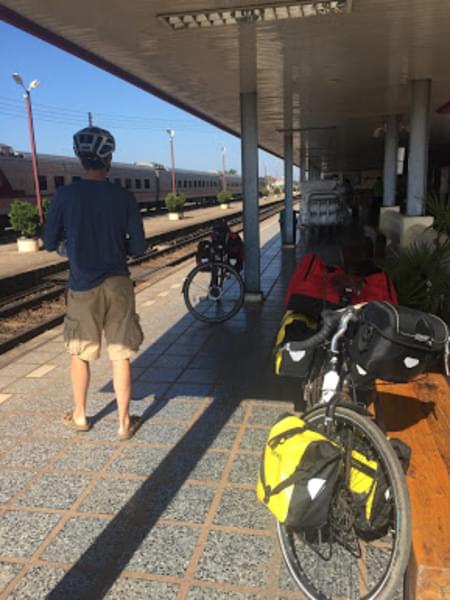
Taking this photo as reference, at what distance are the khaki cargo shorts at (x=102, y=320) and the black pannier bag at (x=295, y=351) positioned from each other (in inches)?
39.9

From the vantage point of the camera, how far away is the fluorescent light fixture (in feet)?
14.7

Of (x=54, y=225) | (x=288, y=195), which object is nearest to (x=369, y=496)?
(x=54, y=225)

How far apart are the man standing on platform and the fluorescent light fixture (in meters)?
2.22

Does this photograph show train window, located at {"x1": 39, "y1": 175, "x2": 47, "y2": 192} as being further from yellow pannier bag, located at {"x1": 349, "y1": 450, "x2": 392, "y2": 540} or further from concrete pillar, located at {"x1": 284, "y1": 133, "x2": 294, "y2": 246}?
yellow pannier bag, located at {"x1": 349, "y1": 450, "x2": 392, "y2": 540}

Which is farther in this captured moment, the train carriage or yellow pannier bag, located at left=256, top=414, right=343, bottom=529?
the train carriage

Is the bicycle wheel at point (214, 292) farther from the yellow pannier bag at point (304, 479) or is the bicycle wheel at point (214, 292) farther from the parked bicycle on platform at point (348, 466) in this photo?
the yellow pannier bag at point (304, 479)

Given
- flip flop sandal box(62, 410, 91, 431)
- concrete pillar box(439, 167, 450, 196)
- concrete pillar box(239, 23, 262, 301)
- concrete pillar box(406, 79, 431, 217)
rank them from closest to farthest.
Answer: flip flop sandal box(62, 410, 91, 431), concrete pillar box(239, 23, 262, 301), concrete pillar box(406, 79, 431, 217), concrete pillar box(439, 167, 450, 196)

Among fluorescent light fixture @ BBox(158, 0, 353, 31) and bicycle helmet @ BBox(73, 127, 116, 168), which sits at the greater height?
fluorescent light fixture @ BBox(158, 0, 353, 31)

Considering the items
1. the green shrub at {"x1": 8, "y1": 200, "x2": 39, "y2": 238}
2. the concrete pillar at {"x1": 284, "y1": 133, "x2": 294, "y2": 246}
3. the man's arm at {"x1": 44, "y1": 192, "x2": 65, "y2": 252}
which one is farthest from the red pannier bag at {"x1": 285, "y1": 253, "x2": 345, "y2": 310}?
the green shrub at {"x1": 8, "y1": 200, "x2": 39, "y2": 238}

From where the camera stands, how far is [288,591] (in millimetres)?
2133

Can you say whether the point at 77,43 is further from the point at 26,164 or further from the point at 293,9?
the point at 26,164

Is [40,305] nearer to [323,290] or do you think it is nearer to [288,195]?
[323,290]

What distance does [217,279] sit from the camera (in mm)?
6727

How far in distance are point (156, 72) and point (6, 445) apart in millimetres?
5754
